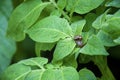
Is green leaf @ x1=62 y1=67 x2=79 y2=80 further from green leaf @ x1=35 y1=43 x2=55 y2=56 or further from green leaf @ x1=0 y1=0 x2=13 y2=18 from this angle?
green leaf @ x1=0 y1=0 x2=13 y2=18

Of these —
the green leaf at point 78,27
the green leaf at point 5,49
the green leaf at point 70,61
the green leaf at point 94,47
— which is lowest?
the green leaf at point 5,49

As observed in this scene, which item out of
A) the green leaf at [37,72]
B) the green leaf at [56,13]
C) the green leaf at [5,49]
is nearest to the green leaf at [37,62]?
the green leaf at [37,72]

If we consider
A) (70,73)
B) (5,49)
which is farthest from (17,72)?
(5,49)

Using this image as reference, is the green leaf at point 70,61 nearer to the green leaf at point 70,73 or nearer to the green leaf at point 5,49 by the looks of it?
the green leaf at point 70,73

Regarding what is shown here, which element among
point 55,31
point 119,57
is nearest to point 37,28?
point 55,31

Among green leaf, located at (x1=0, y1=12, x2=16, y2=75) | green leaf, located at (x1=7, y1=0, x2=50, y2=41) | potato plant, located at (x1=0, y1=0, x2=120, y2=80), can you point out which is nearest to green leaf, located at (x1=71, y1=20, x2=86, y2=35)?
potato plant, located at (x1=0, y1=0, x2=120, y2=80)

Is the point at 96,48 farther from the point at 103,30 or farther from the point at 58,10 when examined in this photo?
the point at 58,10
